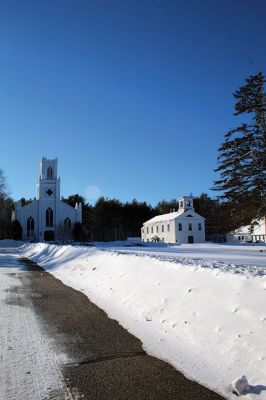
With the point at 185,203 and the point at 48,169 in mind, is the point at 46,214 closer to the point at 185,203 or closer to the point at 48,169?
the point at 48,169

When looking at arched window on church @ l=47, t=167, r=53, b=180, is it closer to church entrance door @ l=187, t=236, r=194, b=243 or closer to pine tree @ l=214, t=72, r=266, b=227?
church entrance door @ l=187, t=236, r=194, b=243

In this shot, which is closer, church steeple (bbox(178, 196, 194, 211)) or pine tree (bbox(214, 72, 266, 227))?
pine tree (bbox(214, 72, 266, 227))

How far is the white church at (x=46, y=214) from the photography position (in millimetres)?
74812

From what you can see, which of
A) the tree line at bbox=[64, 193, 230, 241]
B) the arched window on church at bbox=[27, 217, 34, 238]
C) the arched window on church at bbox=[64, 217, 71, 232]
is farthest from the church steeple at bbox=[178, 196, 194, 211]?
the arched window on church at bbox=[27, 217, 34, 238]

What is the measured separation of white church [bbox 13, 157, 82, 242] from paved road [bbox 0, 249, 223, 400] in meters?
67.6

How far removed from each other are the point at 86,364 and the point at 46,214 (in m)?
72.8

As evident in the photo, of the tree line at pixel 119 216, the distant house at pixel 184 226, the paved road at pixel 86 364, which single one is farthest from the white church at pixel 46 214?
the paved road at pixel 86 364

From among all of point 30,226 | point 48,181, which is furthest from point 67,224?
point 48,181

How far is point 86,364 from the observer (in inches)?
202

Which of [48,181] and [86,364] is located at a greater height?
[48,181]

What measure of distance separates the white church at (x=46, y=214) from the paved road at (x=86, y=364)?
67.6 meters

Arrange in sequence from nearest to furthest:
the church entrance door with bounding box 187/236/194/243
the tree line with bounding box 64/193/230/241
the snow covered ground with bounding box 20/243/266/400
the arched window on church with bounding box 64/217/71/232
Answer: the snow covered ground with bounding box 20/243/266/400 < the church entrance door with bounding box 187/236/194/243 < the arched window on church with bounding box 64/217/71/232 < the tree line with bounding box 64/193/230/241

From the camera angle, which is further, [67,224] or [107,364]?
[67,224]

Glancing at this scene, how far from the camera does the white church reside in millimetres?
74812
